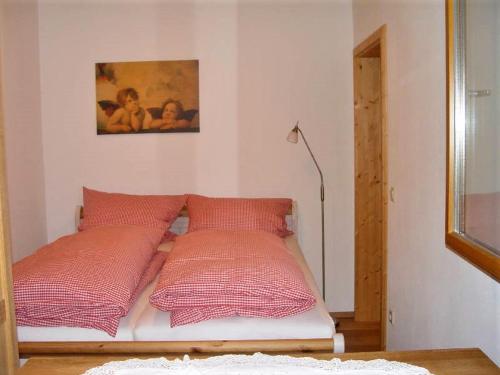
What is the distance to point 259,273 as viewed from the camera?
2246mm

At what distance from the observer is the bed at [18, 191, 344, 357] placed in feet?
6.38

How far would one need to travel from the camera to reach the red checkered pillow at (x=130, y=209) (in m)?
3.40

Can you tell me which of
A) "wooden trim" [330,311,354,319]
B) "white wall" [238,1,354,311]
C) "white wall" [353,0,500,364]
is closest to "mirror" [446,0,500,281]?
"white wall" [353,0,500,364]

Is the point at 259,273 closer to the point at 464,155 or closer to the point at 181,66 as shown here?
the point at 464,155

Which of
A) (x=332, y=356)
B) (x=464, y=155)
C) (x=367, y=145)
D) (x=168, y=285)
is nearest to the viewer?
(x=332, y=356)

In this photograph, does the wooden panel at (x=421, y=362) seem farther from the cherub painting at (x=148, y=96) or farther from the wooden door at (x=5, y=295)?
the cherub painting at (x=148, y=96)

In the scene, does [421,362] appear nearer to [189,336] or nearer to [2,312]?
[189,336]

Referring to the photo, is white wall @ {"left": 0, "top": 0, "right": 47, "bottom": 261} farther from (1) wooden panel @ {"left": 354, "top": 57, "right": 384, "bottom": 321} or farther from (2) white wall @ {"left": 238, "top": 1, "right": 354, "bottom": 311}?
(1) wooden panel @ {"left": 354, "top": 57, "right": 384, "bottom": 321}

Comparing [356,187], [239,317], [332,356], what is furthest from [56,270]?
[356,187]

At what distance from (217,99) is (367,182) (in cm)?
126

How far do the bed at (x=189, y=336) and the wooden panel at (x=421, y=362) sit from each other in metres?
0.45

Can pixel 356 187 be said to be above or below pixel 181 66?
below

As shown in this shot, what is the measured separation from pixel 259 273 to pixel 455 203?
2.84ft

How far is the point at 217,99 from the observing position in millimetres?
3814
